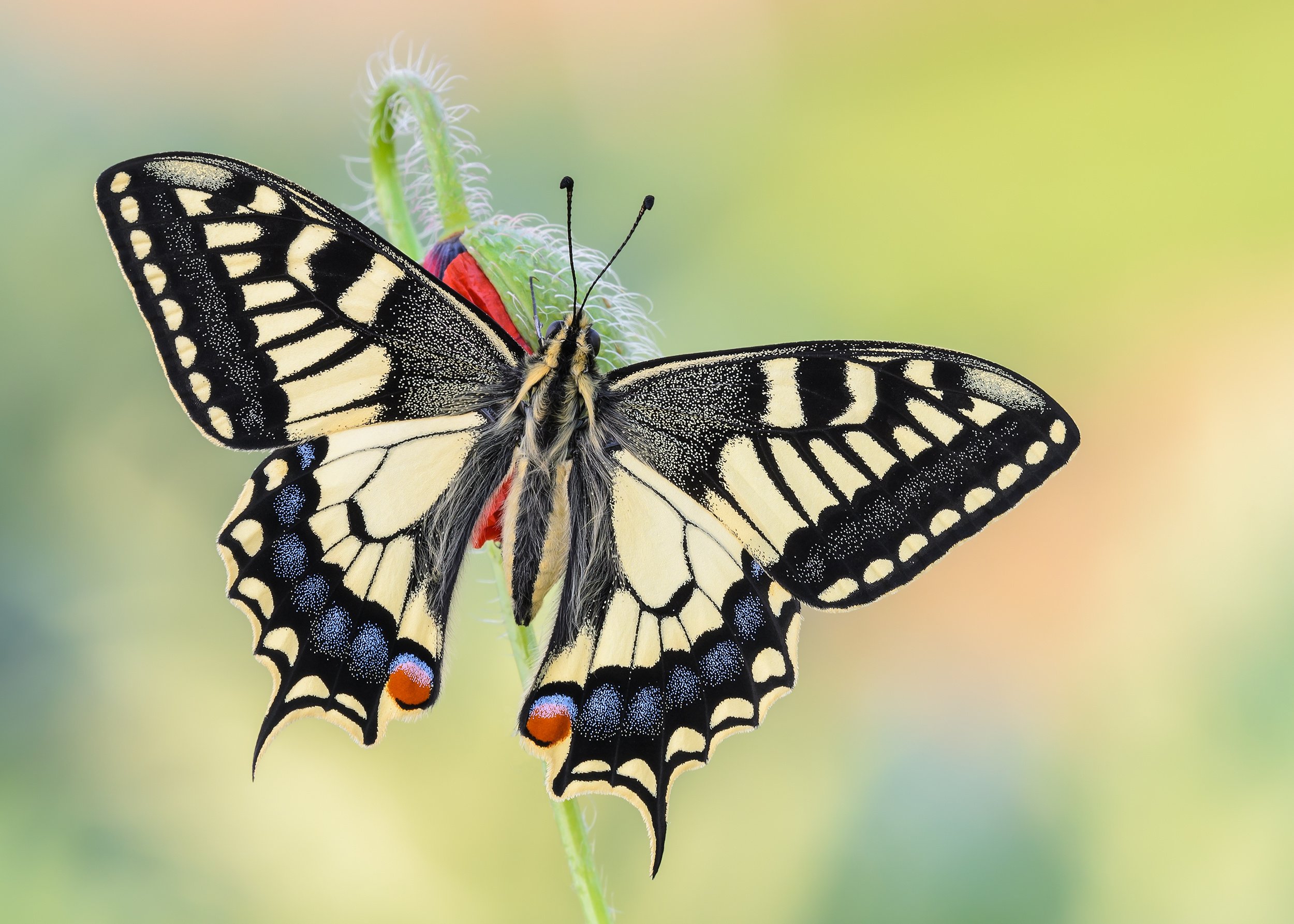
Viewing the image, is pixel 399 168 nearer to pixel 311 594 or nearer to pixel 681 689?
pixel 311 594

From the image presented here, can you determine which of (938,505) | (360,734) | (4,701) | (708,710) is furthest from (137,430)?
(938,505)

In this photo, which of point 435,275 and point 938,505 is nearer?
point 938,505

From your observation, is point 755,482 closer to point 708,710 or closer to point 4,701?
point 708,710

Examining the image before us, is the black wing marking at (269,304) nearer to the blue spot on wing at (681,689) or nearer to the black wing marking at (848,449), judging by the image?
the black wing marking at (848,449)

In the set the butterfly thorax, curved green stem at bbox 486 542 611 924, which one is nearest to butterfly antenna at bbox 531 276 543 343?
the butterfly thorax

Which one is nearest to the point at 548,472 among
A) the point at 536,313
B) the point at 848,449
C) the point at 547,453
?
the point at 547,453
